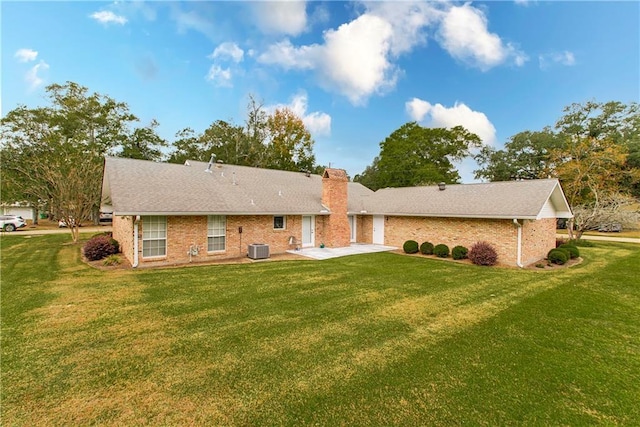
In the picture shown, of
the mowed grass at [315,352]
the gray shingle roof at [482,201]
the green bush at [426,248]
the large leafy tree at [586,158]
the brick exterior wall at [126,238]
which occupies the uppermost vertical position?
the large leafy tree at [586,158]

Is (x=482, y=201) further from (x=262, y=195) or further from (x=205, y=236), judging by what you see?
(x=205, y=236)

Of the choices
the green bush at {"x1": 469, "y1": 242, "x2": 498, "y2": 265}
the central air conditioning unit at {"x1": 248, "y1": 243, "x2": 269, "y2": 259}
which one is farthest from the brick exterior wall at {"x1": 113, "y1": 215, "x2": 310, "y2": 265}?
the green bush at {"x1": 469, "y1": 242, "x2": 498, "y2": 265}

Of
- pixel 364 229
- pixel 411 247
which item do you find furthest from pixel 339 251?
pixel 364 229

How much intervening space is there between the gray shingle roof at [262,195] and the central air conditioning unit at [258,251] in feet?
5.55

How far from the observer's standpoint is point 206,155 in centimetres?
3794

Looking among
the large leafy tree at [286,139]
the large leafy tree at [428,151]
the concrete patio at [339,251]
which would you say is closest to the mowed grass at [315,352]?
the concrete patio at [339,251]

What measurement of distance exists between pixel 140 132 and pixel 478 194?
138 ft

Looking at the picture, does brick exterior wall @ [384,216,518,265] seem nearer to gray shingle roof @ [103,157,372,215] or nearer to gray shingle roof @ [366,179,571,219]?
gray shingle roof @ [366,179,571,219]

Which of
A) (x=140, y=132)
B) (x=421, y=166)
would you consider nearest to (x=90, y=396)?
(x=421, y=166)

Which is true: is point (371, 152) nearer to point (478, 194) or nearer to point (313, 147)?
point (313, 147)

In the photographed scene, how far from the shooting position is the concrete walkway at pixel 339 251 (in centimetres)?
1515

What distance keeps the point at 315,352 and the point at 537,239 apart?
581 inches

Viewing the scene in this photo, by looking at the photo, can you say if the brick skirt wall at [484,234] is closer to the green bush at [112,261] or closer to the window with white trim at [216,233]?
the window with white trim at [216,233]

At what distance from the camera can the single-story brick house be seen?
1240 centimetres
